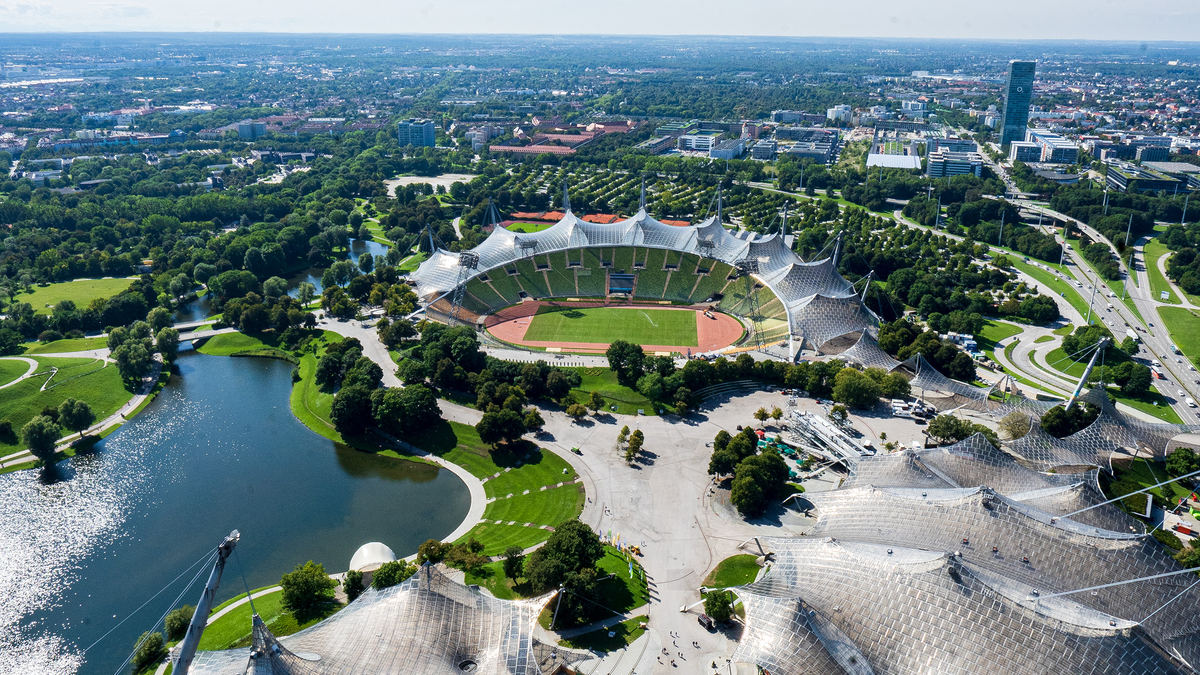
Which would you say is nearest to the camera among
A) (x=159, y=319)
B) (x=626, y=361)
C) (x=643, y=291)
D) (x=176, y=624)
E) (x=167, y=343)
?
(x=176, y=624)

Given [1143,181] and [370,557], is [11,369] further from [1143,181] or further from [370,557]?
[1143,181]

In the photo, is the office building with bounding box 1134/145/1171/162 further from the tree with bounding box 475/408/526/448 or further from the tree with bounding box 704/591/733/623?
the tree with bounding box 704/591/733/623

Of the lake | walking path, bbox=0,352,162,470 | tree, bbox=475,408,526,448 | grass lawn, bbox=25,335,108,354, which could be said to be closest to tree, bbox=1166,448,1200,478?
tree, bbox=475,408,526,448

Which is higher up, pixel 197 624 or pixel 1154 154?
pixel 1154 154

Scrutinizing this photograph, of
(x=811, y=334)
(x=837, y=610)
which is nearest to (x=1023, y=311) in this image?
(x=811, y=334)

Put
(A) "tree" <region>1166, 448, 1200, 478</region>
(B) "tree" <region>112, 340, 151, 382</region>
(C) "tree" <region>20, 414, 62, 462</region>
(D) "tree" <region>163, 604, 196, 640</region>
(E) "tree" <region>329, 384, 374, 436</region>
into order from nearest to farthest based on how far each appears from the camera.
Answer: (D) "tree" <region>163, 604, 196, 640</region>, (A) "tree" <region>1166, 448, 1200, 478</region>, (C) "tree" <region>20, 414, 62, 462</region>, (E) "tree" <region>329, 384, 374, 436</region>, (B) "tree" <region>112, 340, 151, 382</region>

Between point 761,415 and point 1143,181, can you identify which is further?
point 1143,181

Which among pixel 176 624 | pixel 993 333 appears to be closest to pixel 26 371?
pixel 176 624

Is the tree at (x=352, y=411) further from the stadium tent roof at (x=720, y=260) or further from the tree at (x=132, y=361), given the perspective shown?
the stadium tent roof at (x=720, y=260)
